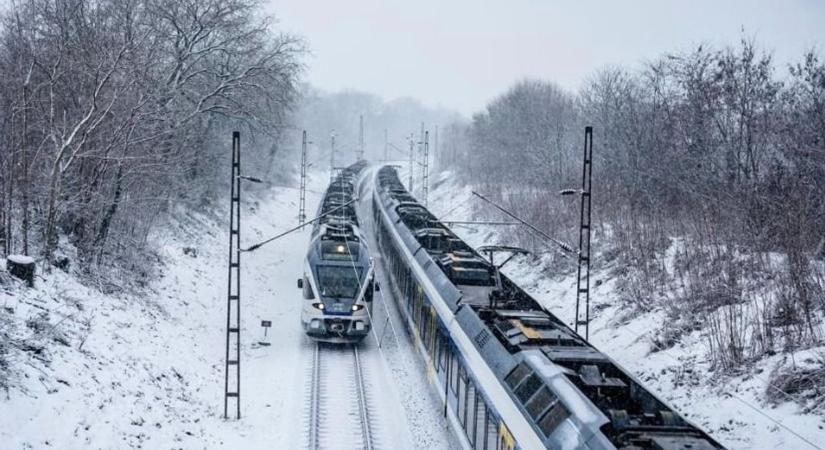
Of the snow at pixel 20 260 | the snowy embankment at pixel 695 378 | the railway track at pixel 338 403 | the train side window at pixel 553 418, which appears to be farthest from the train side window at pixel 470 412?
the snow at pixel 20 260

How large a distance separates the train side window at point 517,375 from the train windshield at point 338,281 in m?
9.94

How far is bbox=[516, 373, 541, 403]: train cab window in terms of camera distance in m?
10.1

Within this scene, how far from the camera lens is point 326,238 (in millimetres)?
22312

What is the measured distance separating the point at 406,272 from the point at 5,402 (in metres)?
13.5

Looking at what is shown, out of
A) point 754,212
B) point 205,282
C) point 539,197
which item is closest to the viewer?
point 754,212

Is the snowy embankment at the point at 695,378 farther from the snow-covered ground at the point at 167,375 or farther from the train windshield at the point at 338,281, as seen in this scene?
the train windshield at the point at 338,281

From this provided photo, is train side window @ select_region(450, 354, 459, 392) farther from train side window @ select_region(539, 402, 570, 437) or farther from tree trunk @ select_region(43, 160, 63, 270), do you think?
tree trunk @ select_region(43, 160, 63, 270)

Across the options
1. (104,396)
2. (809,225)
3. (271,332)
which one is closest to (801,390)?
(809,225)

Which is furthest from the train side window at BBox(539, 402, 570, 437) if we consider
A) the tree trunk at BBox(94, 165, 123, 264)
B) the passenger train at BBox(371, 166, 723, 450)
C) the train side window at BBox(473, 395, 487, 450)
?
the tree trunk at BBox(94, 165, 123, 264)

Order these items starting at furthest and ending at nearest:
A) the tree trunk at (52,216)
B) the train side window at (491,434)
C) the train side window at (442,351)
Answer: the tree trunk at (52,216)
the train side window at (442,351)
the train side window at (491,434)

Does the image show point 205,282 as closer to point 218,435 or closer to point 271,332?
point 271,332

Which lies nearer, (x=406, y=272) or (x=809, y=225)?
(x=809, y=225)

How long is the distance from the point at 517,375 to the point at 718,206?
9.43 meters

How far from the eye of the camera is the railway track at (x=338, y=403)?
584 inches
